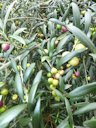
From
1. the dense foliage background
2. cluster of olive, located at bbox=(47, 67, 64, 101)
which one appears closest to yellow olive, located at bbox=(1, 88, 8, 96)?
the dense foliage background

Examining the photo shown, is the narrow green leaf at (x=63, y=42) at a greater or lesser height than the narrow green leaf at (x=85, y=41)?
greater

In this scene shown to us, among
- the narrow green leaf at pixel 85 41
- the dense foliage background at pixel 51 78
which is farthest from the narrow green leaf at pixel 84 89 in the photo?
the narrow green leaf at pixel 85 41

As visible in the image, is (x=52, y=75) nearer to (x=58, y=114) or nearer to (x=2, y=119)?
(x=58, y=114)

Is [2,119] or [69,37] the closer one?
[2,119]

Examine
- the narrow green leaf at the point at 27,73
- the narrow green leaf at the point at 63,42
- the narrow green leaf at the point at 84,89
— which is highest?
the narrow green leaf at the point at 63,42

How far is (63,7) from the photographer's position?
5.39 feet

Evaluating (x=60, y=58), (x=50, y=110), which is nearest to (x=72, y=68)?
(x=60, y=58)

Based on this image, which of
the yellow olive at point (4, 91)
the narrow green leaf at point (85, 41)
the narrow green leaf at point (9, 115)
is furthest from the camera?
the yellow olive at point (4, 91)

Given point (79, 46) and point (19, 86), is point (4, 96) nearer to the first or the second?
point (19, 86)

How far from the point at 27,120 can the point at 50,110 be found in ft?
0.66

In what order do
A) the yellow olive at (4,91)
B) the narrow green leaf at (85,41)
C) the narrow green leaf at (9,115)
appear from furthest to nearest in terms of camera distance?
the yellow olive at (4,91) < the narrow green leaf at (85,41) < the narrow green leaf at (9,115)

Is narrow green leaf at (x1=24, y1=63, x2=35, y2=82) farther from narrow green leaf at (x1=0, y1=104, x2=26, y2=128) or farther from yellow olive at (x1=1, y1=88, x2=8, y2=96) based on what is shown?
narrow green leaf at (x1=0, y1=104, x2=26, y2=128)

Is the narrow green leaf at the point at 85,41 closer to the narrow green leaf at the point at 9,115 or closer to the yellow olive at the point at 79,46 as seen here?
the yellow olive at the point at 79,46

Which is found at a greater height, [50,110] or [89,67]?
[89,67]
